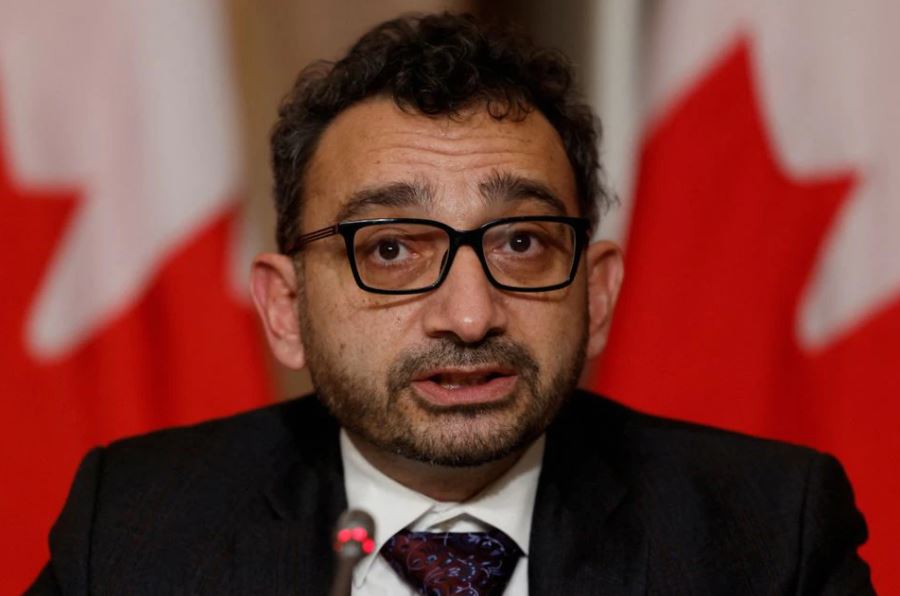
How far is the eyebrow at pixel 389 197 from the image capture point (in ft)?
5.32

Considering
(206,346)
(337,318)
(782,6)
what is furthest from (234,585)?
(782,6)

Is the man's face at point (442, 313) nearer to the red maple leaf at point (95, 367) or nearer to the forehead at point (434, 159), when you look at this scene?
the forehead at point (434, 159)

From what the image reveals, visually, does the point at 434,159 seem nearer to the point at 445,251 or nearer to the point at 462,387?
the point at 445,251

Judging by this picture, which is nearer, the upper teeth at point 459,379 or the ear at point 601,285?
the upper teeth at point 459,379

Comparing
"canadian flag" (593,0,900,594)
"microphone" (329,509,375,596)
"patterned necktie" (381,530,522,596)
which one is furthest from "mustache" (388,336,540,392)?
"canadian flag" (593,0,900,594)

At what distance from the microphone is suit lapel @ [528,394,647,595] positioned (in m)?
0.67

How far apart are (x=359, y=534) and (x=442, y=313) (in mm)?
495

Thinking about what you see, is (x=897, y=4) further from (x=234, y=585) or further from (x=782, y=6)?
(x=234, y=585)

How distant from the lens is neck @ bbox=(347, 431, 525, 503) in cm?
173

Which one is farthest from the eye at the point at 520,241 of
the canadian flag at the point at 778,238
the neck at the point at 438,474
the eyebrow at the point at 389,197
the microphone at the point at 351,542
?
the canadian flag at the point at 778,238

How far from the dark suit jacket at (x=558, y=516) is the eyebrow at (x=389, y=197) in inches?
18.8

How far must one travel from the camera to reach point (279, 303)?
1.88 meters

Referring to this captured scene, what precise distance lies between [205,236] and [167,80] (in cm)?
36

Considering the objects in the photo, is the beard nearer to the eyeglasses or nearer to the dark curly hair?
the eyeglasses
